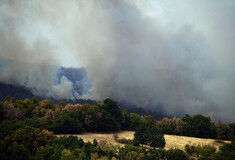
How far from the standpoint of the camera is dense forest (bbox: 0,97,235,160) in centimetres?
2236

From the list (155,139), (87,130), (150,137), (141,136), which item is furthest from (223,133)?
(87,130)

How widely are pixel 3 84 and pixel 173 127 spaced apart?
289ft

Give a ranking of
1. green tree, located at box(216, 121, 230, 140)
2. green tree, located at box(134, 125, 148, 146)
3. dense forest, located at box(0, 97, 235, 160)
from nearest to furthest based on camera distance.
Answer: dense forest, located at box(0, 97, 235, 160) → green tree, located at box(134, 125, 148, 146) → green tree, located at box(216, 121, 230, 140)

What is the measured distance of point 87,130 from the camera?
1866 inches

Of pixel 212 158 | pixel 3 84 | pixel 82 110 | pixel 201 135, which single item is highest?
pixel 3 84

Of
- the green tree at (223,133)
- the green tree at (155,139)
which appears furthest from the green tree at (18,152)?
the green tree at (223,133)

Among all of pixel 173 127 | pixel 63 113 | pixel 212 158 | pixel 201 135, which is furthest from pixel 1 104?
pixel 201 135

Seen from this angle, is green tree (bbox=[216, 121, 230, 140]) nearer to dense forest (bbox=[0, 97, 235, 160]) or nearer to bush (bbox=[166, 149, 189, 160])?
dense forest (bbox=[0, 97, 235, 160])

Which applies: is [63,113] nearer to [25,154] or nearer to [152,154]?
[25,154]

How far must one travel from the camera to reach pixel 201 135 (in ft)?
162

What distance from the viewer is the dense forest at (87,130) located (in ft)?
73.4

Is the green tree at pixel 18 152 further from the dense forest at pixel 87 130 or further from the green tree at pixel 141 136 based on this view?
the green tree at pixel 141 136

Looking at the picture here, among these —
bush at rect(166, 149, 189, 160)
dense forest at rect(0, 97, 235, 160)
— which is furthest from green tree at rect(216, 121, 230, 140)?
bush at rect(166, 149, 189, 160)

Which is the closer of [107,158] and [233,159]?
[233,159]
